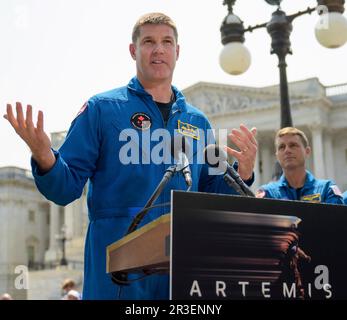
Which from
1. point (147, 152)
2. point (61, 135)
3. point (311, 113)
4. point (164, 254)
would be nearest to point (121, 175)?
point (147, 152)

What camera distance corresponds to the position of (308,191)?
18.5 feet

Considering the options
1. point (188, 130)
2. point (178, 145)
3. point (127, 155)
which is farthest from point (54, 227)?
point (178, 145)

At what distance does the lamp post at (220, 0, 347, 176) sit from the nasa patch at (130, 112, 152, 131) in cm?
623

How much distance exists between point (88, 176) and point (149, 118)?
1.39ft

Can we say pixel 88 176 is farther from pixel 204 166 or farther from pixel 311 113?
pixel 311 113

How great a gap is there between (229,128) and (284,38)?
48654mm

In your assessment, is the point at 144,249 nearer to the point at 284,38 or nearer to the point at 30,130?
the point at 30,130

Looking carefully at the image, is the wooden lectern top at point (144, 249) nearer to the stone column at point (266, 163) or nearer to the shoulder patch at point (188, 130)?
the shoulder patch at point (188, 130)

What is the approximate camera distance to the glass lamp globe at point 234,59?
9.84m

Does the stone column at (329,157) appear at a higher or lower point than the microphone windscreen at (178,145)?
higher

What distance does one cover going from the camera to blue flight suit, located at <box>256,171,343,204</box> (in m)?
5.46

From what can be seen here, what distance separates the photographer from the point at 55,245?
74.2 metres

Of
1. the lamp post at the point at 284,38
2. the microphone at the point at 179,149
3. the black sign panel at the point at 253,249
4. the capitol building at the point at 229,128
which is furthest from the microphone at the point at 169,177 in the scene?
the capitol building at the point at 229,128

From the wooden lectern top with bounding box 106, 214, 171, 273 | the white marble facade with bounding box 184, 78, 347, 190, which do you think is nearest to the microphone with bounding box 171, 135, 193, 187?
the wooden lectern top with bounding box 106, 214, 171, 273
